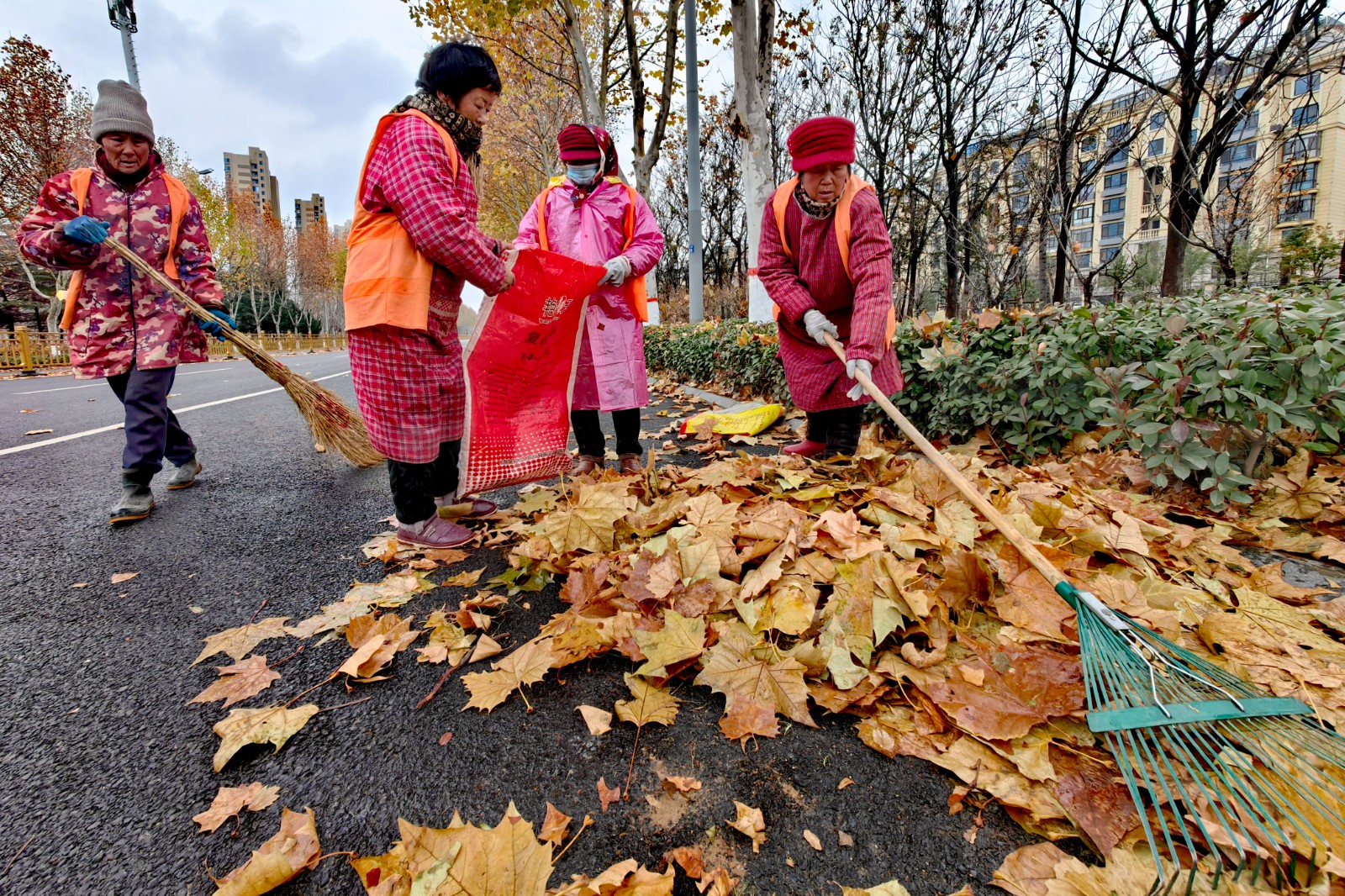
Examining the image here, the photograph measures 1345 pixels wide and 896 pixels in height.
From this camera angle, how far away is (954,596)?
158 cm

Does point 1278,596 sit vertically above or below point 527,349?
below

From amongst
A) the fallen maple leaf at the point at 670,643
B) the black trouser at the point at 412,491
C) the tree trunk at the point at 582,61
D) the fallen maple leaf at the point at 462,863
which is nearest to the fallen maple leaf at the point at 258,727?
the fallen maple leaf at the point at 462,863

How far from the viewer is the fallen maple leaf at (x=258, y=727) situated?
125 centimetres

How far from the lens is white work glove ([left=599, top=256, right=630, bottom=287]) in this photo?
2.67 metres

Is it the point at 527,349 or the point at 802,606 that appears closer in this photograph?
the point at 802,606

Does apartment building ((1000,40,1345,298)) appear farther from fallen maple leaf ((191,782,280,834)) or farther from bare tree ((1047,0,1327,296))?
fallen maple leaf ((191,782,280,834))

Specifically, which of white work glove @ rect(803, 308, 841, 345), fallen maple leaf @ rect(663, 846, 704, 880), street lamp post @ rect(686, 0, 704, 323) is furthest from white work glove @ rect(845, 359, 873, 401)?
street lamp post @ rect(686, 0, 704, 323)

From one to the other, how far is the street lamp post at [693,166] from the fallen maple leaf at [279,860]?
974cm

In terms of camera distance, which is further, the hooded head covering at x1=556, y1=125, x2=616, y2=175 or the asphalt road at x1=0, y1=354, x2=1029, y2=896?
the hooded head covering at x1=556, y1=125, x2=616, y2=175

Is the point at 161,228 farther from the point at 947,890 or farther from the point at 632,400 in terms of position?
the point at 947,890

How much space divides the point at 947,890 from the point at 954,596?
78 centimetres

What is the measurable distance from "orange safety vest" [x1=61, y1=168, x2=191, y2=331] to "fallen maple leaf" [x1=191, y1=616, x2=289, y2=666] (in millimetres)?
2041

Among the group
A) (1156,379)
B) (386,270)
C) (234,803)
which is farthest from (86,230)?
(1156,379)

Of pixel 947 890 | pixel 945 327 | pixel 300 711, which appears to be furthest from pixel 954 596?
pixel 945 327
